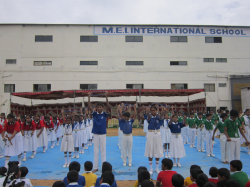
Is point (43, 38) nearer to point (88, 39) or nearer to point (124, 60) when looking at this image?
point (88, 39)

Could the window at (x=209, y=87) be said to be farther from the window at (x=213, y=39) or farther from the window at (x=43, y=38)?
the window at (x=43, y=38)

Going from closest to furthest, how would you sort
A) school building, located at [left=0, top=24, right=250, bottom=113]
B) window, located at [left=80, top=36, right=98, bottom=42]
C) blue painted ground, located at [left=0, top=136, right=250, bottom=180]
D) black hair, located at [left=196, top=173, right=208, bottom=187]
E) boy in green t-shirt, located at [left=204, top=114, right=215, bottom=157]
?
black hair, located at [left=196, top=173, right=208, bottom=187] < blue painted ground, located at [left=0, top=136, right=250, bottom=180] < boy in green t-shirt, located at [left=204, top=114, right=215, bottom=157] < school building, located at [left=0, top=24, right=250, bottom=113] < window, located at [left=80, top=36, right=98, bottom=42]

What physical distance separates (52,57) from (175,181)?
25368mm

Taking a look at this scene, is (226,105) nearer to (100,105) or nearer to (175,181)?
(100,105)

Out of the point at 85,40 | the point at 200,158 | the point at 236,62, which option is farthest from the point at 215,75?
the point at 200,158

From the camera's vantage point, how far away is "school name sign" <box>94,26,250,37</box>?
26.7 meters

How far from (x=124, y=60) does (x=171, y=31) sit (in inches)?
293

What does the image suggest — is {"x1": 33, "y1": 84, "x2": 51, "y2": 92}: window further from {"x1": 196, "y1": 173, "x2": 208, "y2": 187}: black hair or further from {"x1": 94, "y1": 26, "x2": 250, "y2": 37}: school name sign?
{"x1": 196, "y1": 173, "x2": 208, "y2": 187}: black hair

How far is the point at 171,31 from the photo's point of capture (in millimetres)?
27094

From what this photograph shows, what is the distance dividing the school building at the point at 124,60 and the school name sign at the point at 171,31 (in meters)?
0.13

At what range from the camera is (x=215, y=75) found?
26.3 metres

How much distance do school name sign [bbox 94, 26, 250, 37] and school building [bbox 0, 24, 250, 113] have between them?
0.13 metres

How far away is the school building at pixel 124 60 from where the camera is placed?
25547 mm

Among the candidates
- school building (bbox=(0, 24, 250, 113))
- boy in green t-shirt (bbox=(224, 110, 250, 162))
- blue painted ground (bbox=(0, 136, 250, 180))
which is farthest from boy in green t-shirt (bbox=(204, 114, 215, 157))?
school building (bbox=(0, 24, 250, 113))
